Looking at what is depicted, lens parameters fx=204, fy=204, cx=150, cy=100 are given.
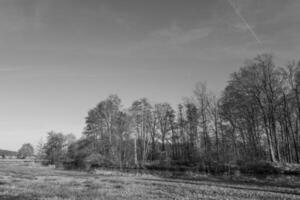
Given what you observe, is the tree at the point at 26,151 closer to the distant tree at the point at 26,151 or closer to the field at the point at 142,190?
the distant tree at the point at 26,151

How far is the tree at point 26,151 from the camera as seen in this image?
398ft

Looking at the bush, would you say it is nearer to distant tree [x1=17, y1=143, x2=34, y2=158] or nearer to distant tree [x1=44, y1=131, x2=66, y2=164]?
distant tree [x1=44, y1=131, x2=66, y2=164]

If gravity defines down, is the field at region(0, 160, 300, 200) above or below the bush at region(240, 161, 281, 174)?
above

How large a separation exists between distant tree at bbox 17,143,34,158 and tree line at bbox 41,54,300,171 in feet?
237

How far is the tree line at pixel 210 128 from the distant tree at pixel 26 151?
72.4 meters

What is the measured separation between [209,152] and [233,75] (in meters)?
14.3

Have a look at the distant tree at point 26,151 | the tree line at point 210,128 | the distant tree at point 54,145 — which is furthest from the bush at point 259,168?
the distant tree at point 26,151

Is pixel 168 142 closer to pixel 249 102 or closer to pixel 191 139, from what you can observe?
pixel 191 139

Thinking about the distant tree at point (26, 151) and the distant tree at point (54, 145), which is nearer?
the distant tree at point (54, 145)

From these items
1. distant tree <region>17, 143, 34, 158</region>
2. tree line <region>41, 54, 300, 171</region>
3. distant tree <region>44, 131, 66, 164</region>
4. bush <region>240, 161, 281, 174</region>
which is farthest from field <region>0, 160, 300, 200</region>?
distant tree <region>17, 143, 34, 158</region>

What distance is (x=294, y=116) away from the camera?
32438 mm

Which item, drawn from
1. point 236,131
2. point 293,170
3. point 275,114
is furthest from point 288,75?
point 236,131

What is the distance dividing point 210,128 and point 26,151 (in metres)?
122

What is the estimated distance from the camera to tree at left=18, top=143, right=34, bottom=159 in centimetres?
12131
